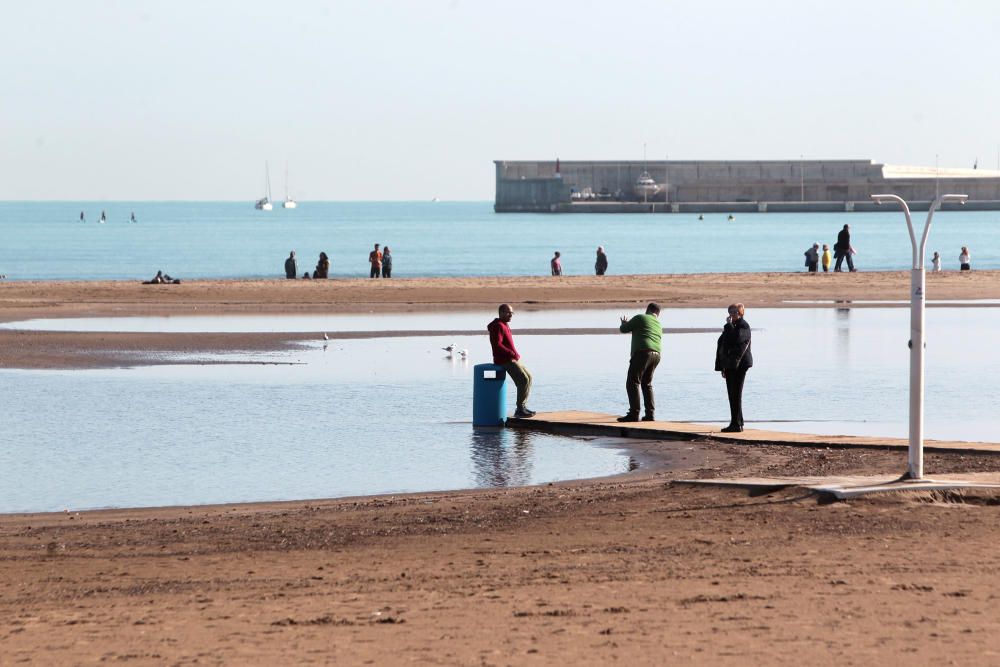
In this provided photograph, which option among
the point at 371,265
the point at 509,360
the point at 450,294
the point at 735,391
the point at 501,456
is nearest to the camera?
the point at 501,456

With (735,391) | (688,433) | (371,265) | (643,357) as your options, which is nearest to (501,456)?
(688,433)

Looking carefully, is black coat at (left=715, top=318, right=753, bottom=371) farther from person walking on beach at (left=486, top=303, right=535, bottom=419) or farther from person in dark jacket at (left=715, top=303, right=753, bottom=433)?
person walking on beach at (left=486, top=303, right=535, bottom=419)

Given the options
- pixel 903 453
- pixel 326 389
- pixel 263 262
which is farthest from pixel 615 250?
pixel 903 453

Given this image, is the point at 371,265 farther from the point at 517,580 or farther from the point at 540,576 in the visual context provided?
the point at 517,580

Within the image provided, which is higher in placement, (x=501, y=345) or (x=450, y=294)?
(x=501, y=345)

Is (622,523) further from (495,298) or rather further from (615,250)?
(615,250)

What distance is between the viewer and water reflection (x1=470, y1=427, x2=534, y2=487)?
50.8ft

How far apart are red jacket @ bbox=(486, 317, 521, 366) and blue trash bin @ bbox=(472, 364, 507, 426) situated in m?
0.16

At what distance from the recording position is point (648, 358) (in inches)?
741

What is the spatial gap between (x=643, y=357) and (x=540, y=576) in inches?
334

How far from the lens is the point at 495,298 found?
47.2m

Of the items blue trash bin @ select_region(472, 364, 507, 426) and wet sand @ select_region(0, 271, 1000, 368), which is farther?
wet sand @ select_region(0, 271, 1000, 368)

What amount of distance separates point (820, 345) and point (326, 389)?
11761 mm

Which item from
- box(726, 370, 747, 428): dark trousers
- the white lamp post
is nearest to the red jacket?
box(726, 370, 747, 428): dark trousers
